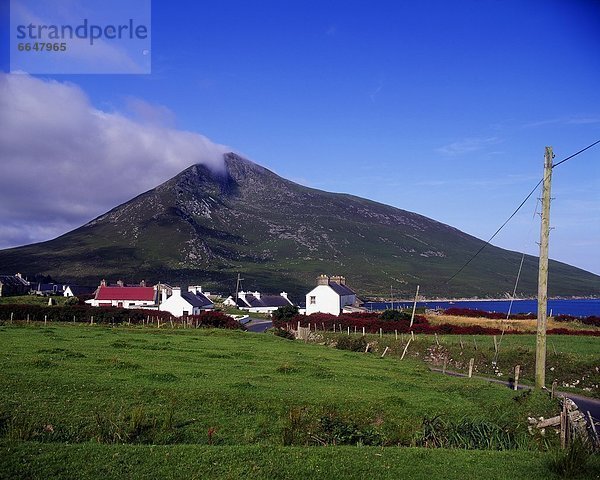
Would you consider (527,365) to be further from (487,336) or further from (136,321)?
(136,321)

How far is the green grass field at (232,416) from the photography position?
39.9 feet

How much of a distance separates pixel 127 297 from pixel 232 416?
88573 millimetres

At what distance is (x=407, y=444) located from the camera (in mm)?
17438

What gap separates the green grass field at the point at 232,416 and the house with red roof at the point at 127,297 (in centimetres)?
6879

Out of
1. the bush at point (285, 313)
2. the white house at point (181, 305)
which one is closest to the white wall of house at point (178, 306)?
the white house at point (181, 305)

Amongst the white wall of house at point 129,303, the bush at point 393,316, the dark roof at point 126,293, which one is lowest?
the white wall of house at point 129,303

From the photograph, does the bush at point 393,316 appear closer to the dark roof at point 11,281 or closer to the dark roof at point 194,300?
the dark roof at point 194,300

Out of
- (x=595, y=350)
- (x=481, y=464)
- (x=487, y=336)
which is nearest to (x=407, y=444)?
(x=481, y=464)

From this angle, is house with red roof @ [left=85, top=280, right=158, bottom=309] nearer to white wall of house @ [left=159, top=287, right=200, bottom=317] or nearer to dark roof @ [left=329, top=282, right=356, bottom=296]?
white wall of house @ [left=159, top=287, right=200, bottom=317]

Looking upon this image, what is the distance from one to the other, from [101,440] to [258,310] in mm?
115276

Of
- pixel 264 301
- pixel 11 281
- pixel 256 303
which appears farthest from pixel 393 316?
Answer: pixel 11 281

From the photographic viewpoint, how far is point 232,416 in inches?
741

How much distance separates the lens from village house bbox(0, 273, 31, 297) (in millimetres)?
124537

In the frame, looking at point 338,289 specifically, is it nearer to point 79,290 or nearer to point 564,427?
point 79,290
